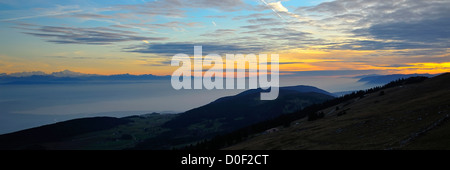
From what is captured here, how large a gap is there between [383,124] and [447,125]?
16607mm

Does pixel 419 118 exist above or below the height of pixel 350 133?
above
